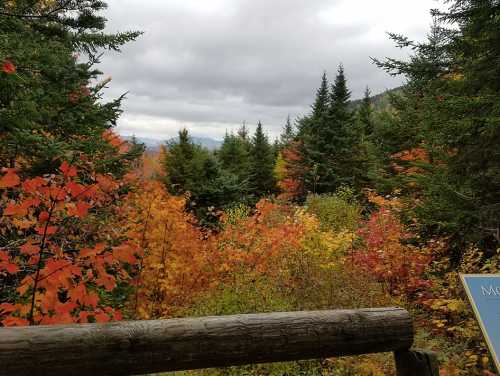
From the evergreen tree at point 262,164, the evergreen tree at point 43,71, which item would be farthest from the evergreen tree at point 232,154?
the evergreen tree at point 43,71

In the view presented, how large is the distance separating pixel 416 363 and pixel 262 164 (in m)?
29.6

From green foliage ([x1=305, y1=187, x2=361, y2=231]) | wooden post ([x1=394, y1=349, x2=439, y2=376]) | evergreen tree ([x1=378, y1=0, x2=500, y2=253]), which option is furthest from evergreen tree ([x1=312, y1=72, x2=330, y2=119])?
wooden post ([x1=394, y1=349, x2=439, y2=376])

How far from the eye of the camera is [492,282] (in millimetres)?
3295

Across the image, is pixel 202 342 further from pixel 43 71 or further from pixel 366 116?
pixel 366 116

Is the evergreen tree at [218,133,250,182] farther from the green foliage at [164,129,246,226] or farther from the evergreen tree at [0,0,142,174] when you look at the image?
the evergreen tree at [0,0,142,174]

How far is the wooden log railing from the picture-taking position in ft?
6.33

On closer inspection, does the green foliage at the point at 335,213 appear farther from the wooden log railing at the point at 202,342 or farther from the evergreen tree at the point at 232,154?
the wooden log railing at the point at 202,342

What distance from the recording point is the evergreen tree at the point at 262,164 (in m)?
31.9

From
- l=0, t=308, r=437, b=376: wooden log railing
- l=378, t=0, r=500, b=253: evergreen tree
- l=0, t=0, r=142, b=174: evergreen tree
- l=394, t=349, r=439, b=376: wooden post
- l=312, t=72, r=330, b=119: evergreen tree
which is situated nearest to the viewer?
l=0, t=308, r=437, b=376: wooden log railing

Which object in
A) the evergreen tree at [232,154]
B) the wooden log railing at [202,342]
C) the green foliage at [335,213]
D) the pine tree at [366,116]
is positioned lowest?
the green foliage at [335,213]

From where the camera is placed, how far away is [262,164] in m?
32.1

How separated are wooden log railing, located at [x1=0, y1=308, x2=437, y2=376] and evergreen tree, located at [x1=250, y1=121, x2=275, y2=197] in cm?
2905

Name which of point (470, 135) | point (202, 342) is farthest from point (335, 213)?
point (202, 342)

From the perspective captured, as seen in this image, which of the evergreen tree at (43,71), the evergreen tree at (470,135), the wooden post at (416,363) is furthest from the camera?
the evergreen tree at (470,135)
